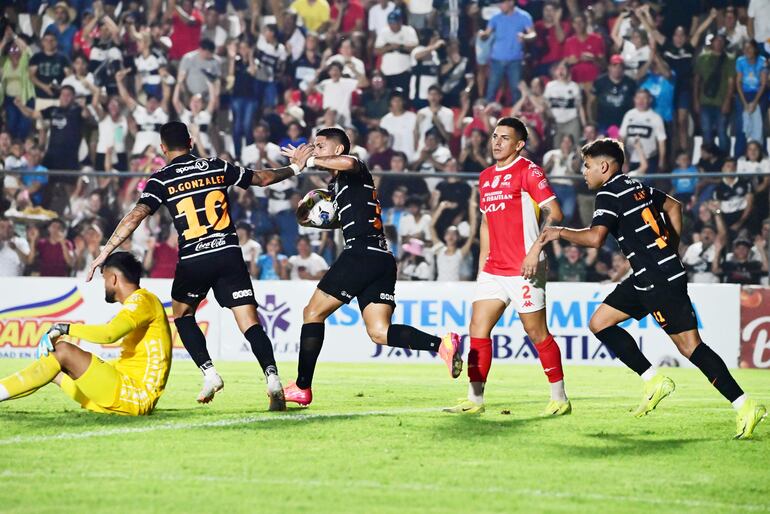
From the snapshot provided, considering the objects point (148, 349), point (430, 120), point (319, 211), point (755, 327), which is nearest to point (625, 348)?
point (319, 211)

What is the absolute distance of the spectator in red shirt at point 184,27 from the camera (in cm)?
2097

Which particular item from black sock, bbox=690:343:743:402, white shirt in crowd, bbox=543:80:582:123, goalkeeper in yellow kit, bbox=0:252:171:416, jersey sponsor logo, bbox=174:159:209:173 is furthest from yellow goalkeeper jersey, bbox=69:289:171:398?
white shirt in crowd, bbox=543:80:582:123

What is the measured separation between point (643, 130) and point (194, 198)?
10606 millimetres

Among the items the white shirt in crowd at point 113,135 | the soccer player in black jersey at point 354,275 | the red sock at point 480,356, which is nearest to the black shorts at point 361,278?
the soccer player in black jersey at point 354,275

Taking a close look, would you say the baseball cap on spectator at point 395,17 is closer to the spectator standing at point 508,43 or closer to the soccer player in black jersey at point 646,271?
the spectator standing at point 508,43

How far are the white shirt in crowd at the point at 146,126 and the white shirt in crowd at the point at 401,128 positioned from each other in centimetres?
369

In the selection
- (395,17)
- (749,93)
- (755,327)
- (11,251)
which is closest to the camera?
(755,327)

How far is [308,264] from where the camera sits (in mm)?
16031

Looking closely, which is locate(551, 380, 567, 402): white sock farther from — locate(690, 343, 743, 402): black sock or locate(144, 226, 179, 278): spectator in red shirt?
locate(144, 226, 179, 278): spectator in red shirt

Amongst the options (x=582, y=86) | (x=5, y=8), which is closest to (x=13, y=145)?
(x=5, y=8)

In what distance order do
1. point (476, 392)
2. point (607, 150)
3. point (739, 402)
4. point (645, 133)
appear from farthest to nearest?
point (645, 133) → point (476, 392) → point (607, 150) → point (739, 402)

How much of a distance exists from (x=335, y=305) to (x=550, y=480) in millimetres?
3557

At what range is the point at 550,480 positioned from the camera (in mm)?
6113

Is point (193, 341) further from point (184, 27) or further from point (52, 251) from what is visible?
point (184, 27)
